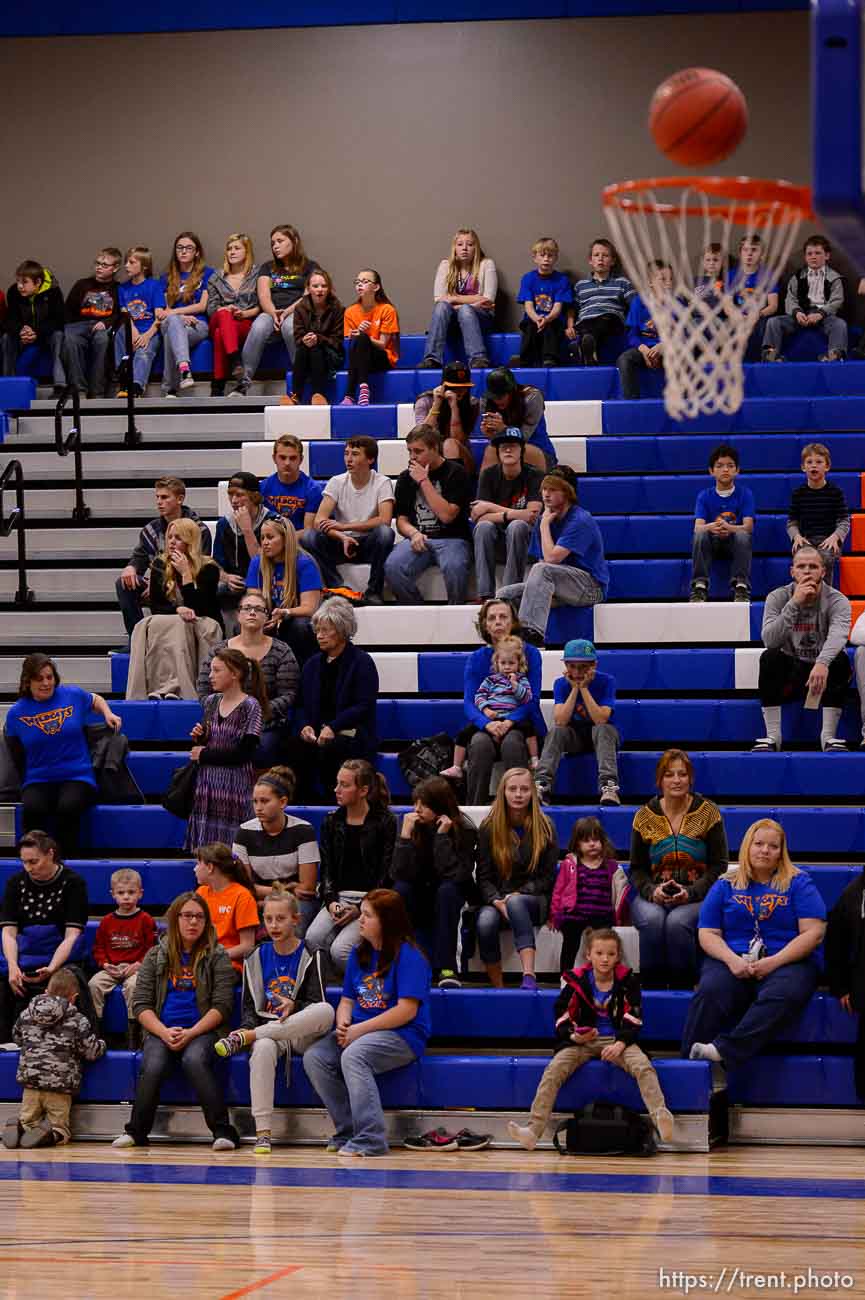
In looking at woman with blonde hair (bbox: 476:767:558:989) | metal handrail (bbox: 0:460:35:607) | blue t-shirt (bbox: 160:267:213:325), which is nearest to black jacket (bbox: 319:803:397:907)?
woman with blonde hair (bbox: 476:767:558:989)

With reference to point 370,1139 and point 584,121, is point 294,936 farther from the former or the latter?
point 584,121

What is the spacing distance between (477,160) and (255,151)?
5.71ft

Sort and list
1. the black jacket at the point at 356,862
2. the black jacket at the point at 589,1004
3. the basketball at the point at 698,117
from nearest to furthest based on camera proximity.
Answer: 1. the basketball at the point at 698,117
2. the black jacket at the point at 589,1004
3. the black jacket at the point at 356,862

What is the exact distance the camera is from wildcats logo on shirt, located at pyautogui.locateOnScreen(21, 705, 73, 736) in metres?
9.60

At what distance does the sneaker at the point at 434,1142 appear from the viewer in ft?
26.3

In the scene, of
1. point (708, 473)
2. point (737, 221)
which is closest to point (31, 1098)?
point (737, 221)

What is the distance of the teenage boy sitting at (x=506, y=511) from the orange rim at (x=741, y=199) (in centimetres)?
500

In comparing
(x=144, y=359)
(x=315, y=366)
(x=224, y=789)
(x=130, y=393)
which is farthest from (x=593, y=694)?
(x=144, y=359)

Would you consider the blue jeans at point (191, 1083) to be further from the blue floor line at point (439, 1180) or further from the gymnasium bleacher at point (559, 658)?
the blue floor line at point (439, 1180)

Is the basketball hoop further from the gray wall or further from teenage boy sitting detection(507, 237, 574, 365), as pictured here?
the gray wall

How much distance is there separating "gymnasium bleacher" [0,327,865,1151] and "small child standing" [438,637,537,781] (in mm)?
→ 412

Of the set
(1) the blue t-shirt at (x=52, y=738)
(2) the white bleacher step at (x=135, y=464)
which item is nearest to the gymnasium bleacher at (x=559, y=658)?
(2) the white bleacher step at (x=135, y=464)

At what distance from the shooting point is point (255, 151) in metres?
14.7

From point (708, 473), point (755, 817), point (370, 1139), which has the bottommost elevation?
point (370, 1139)
